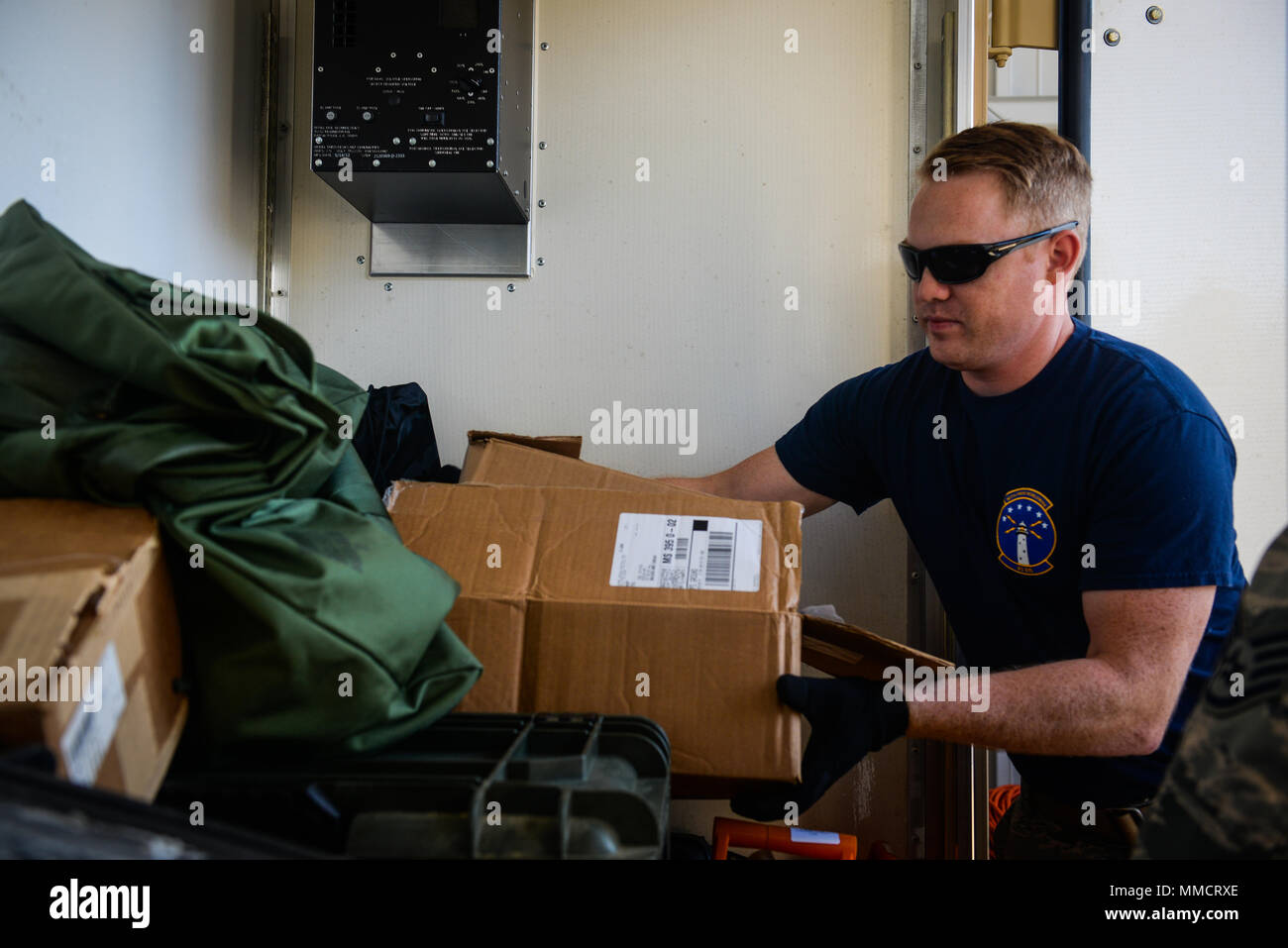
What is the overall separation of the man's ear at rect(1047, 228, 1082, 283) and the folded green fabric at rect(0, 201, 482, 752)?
49.1 inches

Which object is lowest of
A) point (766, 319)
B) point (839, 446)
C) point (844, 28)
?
point (839, 446)

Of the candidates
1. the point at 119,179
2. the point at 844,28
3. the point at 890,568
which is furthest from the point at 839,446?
the point at 119,179

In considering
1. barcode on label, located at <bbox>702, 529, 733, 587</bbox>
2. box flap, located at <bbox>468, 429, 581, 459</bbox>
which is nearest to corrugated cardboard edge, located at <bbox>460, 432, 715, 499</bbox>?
box flap, located at <bbox>468, 429, 581, 459</bbox>

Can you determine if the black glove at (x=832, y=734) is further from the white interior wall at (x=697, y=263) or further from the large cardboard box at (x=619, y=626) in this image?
the white interior wall at (x=697, y=263)

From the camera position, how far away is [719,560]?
1.17 meters

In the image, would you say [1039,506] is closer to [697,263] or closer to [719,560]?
[719,560]

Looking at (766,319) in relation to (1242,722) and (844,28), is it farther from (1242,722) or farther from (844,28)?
(1242,722)

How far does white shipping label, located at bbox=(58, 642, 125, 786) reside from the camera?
618 mm

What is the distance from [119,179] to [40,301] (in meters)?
0.94

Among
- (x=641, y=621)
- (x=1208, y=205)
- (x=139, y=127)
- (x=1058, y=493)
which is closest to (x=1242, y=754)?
(x=641, y=621)

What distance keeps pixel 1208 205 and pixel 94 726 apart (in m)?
2.10

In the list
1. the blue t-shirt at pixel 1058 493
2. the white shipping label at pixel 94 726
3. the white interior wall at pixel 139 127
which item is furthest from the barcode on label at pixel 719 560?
A: the white interior wall at pixel 139 127

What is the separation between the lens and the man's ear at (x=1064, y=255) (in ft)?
4.96

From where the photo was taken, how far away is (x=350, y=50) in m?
1.82
